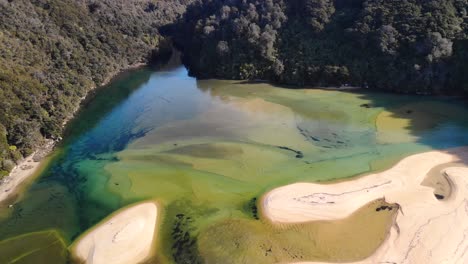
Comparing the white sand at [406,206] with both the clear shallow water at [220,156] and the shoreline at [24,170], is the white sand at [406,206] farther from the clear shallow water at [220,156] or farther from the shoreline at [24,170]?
the shoreline at [24,170]

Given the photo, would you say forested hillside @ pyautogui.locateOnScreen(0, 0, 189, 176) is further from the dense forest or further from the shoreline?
the shoreline

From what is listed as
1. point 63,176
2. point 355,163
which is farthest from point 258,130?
point 63,176

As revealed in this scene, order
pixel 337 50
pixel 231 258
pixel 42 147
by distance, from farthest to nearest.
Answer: pixel 337 50 → pixel 42 147 → pixel 231 258

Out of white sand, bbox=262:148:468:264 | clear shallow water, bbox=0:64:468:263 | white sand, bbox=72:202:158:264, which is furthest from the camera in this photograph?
clear shallow water, bbox=0:64:468:263

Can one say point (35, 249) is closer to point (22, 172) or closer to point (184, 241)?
point (184, 241)

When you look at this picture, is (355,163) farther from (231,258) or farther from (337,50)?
(337,50)

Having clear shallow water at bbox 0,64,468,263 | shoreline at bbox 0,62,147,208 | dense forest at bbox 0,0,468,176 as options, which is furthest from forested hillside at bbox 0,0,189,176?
clear shallow water at bbox 0,64,468,263
